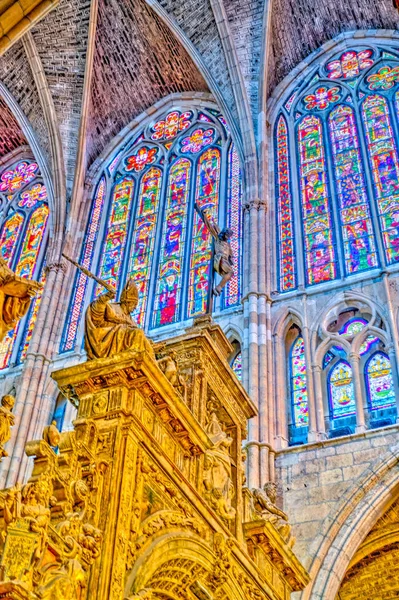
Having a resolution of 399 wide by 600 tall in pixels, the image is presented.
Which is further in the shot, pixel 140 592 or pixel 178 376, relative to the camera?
pixel 178 376

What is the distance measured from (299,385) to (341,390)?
78 centimetres

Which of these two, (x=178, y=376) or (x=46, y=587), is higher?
(x=178, y=376)

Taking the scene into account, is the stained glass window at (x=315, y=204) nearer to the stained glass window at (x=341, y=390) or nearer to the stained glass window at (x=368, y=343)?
the stained glass window at (x=368, y=343)

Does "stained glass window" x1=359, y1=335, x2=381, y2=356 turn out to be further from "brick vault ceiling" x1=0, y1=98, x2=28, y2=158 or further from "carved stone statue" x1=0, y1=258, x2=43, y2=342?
"brick vault ceiling" x1=0, y1=98, x2=28, y2=158

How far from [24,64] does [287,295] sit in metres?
10.0

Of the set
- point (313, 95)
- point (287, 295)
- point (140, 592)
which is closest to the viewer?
point (140, 592)

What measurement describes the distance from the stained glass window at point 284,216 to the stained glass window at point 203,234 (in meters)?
1.49

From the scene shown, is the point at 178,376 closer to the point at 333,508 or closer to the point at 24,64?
the point at 333,508

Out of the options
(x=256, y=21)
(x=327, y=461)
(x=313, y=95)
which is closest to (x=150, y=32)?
(x=256, y=21)

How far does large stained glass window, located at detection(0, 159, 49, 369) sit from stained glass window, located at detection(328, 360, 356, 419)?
269 inches

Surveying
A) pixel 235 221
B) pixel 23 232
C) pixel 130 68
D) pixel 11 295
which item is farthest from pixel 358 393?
pixel 130 68

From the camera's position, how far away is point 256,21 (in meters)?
19.9

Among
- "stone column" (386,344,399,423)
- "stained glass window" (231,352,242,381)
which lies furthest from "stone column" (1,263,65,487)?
"stone column" (386,344,399,423)

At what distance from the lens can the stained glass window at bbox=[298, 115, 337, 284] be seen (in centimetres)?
1587
